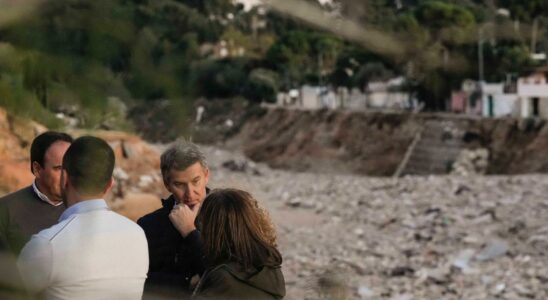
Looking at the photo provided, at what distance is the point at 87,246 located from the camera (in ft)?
4.29

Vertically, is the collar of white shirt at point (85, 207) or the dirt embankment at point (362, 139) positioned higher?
the collar of white shirt at point (85, 207)

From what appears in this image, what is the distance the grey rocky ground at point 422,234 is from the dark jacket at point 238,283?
559 cm

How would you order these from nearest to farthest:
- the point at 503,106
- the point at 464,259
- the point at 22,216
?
the point at 22,216 < the point at 464,259 < the point at 503,106

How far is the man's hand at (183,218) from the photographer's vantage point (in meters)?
2.20

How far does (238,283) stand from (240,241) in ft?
0.31

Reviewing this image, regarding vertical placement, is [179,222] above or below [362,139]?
above

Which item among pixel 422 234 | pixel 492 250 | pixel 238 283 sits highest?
pixel 238 283

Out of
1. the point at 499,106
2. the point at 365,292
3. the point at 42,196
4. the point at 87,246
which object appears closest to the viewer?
the point at 87,246

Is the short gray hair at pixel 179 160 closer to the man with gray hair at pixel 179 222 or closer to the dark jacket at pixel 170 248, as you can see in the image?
the man with gray hair at pixel 179 222

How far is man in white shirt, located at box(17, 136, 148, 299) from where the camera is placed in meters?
1.39

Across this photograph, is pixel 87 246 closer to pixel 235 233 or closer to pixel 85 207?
pixel 85 207

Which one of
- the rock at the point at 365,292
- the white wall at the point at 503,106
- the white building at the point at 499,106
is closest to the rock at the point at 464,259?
the rock at the point at 365,292

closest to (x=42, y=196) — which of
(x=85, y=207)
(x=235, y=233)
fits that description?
(x=235, y=233)

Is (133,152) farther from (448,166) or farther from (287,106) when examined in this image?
(287,106)
